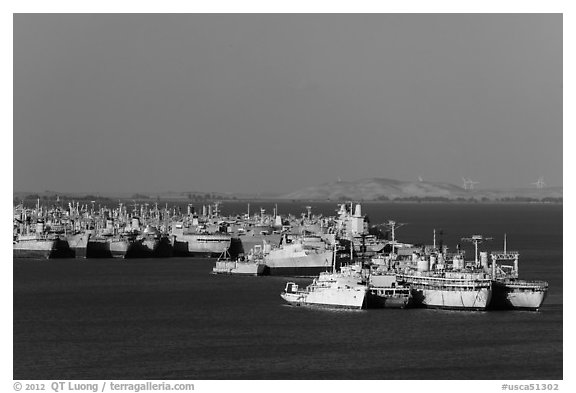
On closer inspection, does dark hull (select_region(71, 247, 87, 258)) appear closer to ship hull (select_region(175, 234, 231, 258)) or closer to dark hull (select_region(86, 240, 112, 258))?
dark hull (select_region(86, 240, 112, 258))

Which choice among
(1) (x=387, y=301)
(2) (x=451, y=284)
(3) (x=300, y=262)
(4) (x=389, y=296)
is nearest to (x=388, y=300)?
(1) (x=387, y=301)

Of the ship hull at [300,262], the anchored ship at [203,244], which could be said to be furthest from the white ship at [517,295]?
the anchored ship at [203,244]

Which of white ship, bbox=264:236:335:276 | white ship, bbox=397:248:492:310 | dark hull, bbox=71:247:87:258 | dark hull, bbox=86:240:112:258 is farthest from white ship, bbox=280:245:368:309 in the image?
dark hull, bbox=71:247:87:258

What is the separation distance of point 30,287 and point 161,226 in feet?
148

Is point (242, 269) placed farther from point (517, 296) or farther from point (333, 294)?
point (517, 296)

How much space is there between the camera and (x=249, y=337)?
45281 millimetres

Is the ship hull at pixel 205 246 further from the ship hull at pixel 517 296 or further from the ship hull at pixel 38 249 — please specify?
the ship hull at pixel 517 296

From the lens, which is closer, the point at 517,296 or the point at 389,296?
the point at 517,296

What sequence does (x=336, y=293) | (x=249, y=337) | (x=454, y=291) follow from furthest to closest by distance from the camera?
(x=336, y=293), (x=454, y=291), (x=249, y=337)

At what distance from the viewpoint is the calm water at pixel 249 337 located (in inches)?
1534

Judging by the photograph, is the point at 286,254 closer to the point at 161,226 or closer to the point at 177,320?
the point at 177,320

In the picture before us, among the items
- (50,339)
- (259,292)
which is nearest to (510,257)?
(259,292)

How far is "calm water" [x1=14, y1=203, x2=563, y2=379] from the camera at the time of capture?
39.0 m

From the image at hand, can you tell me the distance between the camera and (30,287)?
62875 millimetres
